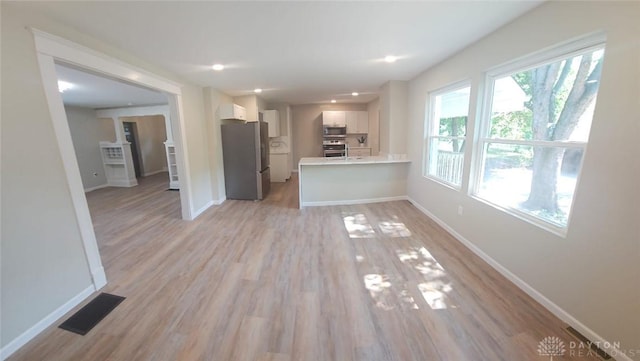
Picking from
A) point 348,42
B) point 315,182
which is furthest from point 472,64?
point 315,182

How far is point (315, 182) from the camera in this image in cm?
466

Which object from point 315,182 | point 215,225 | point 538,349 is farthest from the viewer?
point 315,182

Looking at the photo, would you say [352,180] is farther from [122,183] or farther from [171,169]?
[122,183]

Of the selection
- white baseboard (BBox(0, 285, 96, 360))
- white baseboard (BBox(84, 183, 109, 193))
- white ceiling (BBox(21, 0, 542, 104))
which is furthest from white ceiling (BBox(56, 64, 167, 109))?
white baseboard (BBox(0, 285, 96, 360))

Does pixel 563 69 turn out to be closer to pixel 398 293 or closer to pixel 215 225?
pixel 398 293

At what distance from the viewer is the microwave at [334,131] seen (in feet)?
24.8

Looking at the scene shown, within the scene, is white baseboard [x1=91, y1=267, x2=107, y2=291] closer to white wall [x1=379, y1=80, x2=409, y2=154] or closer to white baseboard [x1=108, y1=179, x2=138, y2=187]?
white wall [x1=379, y1=80, x2=409, y2=154]

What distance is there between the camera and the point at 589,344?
158cm

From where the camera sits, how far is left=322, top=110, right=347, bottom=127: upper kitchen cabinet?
7480 mm

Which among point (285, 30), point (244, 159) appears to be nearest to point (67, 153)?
point (285, 30)

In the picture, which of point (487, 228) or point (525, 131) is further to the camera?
point (487, 228)

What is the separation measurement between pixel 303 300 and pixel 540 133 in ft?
8.44

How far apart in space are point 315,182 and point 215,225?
6.44ft

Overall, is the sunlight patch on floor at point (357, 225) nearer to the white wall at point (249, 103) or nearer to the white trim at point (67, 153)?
the white trim at point (67, 153)
